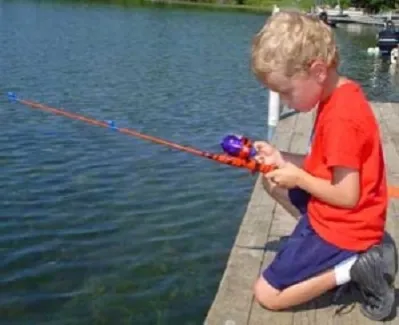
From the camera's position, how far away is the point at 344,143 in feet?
12.4

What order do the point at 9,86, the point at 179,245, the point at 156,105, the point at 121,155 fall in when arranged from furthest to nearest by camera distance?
the point at 9,86, the point at 156,105, the point at 121,155, the point at 179,245

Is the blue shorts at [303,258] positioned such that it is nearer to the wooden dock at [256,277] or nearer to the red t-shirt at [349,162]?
the red t-shirt at [349,162]

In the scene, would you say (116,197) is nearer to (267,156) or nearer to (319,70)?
(267,156)

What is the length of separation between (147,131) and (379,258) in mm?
9144

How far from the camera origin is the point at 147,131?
12.9 meters

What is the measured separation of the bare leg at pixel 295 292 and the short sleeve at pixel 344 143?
0.65 meters

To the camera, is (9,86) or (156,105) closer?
(156,105)

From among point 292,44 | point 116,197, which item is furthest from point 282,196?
point 116,197

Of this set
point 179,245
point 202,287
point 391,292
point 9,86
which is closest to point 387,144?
point 179,245

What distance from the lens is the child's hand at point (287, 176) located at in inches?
155

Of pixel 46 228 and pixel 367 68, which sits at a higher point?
pixel 46 228

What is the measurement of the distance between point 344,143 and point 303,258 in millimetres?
697

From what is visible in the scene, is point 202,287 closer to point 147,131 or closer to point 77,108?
point 147,131

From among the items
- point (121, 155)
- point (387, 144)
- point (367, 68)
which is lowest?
point (367, 68)
